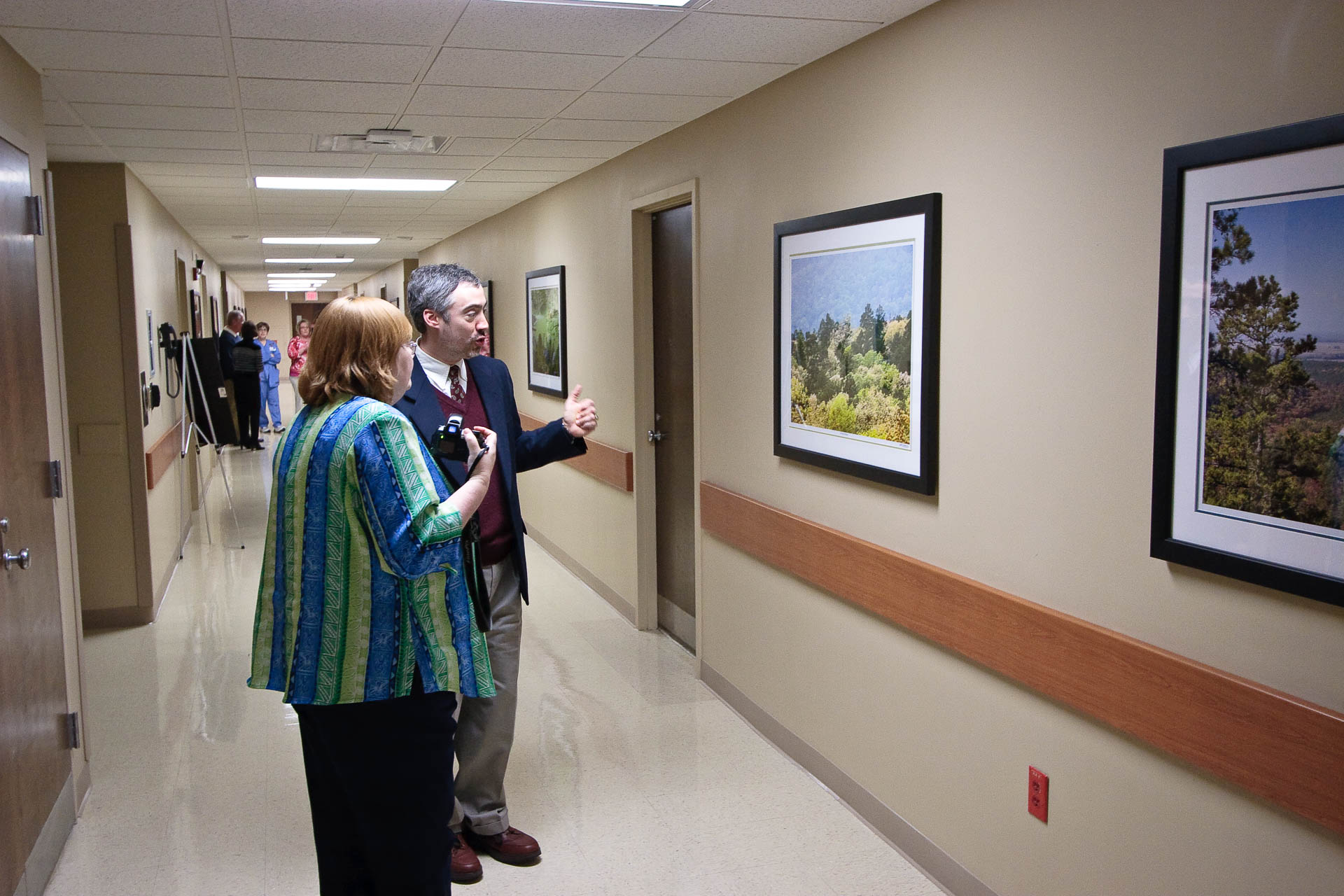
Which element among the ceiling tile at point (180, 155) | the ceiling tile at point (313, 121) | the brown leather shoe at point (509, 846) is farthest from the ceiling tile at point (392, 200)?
the brown leather shoe at point (509, 846)

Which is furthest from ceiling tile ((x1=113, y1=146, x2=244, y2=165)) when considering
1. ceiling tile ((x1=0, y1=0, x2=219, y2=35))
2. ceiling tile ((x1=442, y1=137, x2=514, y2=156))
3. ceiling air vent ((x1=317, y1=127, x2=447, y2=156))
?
ceiling tile ((x1=0, y1=0, x2=219, y2=35))

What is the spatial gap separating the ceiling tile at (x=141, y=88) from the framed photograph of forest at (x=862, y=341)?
6.90 ft

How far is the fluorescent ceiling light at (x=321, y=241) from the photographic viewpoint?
1010 cm

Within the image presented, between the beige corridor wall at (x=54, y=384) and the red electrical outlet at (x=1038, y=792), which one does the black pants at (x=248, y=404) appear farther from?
the red electrical outlet at (x=1038, y=792)

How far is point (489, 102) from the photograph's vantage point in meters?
4.08

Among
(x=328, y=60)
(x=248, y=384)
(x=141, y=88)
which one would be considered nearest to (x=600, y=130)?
(x=328, y=60)

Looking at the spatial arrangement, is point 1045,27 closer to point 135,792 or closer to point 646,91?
point 646,91

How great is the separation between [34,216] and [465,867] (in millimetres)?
2421

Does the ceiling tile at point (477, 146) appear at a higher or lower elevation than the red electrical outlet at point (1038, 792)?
higher

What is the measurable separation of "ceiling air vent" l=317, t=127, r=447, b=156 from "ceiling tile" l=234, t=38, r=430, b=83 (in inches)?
41.5

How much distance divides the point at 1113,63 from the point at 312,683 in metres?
2.10

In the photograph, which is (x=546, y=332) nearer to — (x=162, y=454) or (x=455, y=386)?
(x=162, y=454)

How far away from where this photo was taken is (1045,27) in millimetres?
2471

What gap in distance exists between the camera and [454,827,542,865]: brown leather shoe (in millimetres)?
3203
